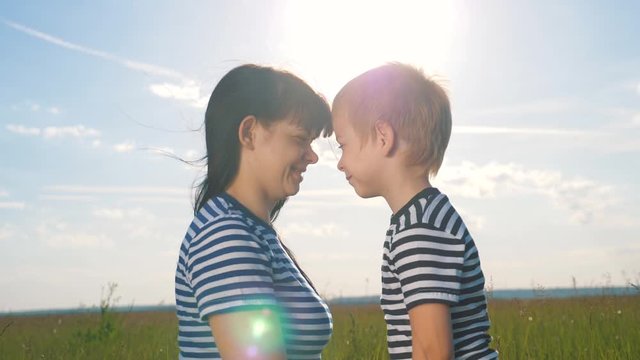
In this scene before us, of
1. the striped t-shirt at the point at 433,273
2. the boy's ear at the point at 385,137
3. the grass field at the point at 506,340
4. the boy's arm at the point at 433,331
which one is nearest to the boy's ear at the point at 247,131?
the boy's ear at the point at 385,137

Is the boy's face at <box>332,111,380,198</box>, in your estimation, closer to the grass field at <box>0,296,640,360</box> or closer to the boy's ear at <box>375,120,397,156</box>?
the boy's ear at <box>375,120,397,156</box>

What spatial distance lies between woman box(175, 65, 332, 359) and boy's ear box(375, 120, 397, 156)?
24cm

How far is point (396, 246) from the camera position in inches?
126

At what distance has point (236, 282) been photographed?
2736 millimetres

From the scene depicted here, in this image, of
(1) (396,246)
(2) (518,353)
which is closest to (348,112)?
(1) (396,246)

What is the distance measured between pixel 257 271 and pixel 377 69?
4.23 feet

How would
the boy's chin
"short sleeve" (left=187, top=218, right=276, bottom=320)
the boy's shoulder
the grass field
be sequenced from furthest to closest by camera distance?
the grass field, the boy's chin, the boy's shoulder, "short sleeve" (left=187, top=218, right=276, bottom=320)

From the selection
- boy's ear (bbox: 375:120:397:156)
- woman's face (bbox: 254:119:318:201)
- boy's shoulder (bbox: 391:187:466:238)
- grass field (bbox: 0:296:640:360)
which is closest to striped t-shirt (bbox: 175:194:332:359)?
woman's face (bbox: 254:119:318:201)

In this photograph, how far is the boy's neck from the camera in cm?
335

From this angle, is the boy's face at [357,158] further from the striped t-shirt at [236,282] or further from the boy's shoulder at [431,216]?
the striped t-shirt at [236,282]

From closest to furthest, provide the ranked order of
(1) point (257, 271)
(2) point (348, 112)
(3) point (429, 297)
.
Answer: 1. (1) point (257, 271)
2. (3) point (429, 297)
3. (2) point (348, 112)

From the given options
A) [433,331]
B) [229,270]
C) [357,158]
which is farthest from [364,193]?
[229,270]

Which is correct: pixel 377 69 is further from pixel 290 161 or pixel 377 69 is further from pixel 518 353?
pixel 518 353

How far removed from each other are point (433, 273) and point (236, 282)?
0.83 meters
